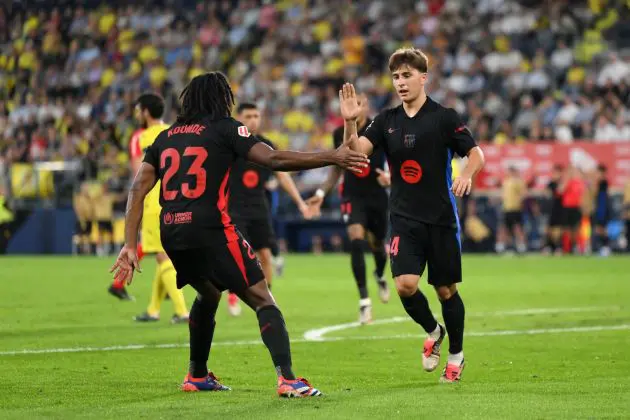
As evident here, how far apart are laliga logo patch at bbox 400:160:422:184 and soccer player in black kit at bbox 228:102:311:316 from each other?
19.4ft

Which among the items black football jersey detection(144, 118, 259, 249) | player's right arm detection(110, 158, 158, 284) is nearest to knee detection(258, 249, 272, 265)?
player's right arm detection(110, 158, 158, 284)

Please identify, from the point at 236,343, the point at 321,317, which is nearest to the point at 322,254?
the point at 321,317

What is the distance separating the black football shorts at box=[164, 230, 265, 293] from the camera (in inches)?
325

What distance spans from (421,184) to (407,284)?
71 cm

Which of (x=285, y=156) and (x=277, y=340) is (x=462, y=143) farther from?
(x=277, y=340)

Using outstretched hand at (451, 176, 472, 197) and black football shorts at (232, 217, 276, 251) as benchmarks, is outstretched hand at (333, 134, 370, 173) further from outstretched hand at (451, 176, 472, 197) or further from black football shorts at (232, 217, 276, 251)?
black football shorts at (232, 217, 276, 251)

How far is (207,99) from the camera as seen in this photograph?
8383mm

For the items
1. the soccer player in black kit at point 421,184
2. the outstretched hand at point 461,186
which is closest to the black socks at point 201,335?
the soccer player in black kit at point 421,184

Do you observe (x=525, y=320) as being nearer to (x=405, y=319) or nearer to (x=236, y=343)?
(x=405, y=319)

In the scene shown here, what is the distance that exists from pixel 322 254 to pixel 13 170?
901 cm

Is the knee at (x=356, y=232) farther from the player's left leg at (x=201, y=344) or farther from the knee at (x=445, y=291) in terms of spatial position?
the player's left leg at (x=201, y=344)

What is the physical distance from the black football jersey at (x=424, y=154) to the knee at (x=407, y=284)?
411mm

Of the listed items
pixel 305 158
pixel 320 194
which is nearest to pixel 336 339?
pixel 320 194

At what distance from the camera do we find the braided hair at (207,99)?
330 inches
